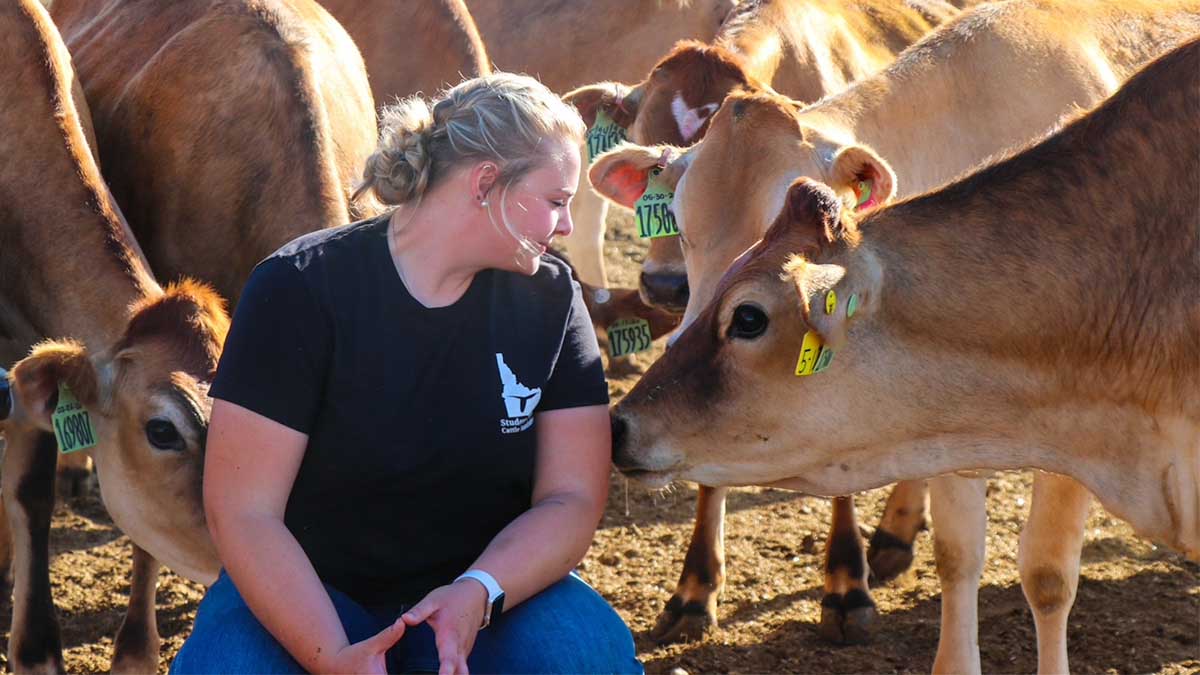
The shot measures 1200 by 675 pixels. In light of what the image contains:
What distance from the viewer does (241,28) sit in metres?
5.65

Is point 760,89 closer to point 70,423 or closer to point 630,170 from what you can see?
point 630,170

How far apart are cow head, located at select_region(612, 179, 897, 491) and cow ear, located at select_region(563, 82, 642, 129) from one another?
111 inches

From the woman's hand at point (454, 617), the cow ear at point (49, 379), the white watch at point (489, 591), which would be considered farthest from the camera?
the cow ear at point (49, 379)

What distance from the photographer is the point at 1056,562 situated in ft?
15.3

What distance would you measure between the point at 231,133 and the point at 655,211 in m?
1.52

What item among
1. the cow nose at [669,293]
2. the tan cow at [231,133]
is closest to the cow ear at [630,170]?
the cow nose at [669,293]

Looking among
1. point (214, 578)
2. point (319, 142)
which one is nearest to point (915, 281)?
point (214, 578)

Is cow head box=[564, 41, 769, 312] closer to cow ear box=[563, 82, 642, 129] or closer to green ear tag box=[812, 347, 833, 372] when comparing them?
cow ear box=[563, 82, 642, 129]

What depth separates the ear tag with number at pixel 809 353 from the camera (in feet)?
11.0

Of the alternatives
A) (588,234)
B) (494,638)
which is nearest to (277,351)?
(494,638)

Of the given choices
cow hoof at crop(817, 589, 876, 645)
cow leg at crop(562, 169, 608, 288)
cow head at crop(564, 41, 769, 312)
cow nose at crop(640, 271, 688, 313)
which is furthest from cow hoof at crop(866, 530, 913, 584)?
cow leg at crop(562, 169, 608, 288)

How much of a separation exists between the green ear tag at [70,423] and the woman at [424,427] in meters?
1.04

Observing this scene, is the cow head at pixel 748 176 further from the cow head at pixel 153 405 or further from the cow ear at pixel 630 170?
the cow head at pixel 153 405

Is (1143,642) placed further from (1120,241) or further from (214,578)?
(214,578)
